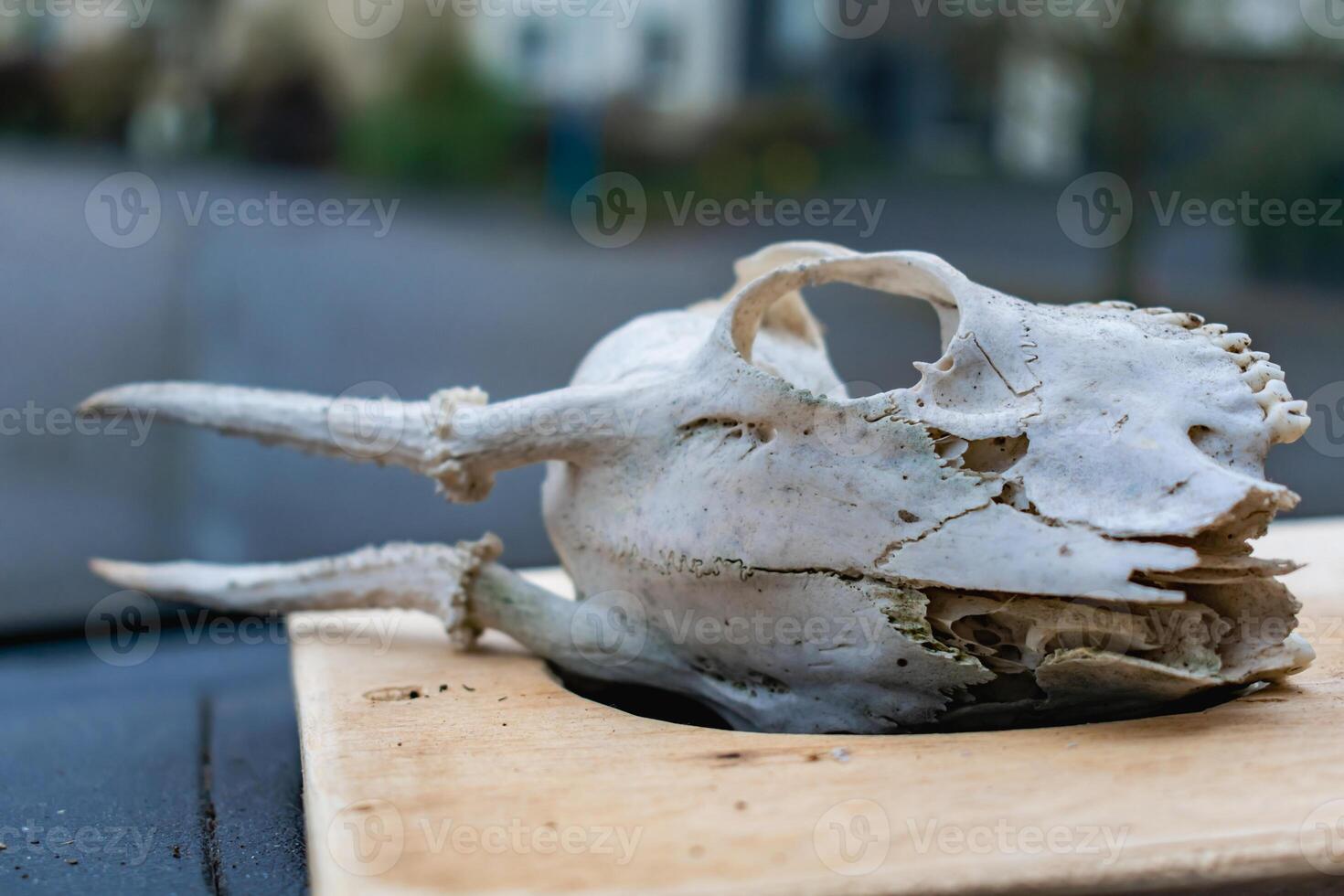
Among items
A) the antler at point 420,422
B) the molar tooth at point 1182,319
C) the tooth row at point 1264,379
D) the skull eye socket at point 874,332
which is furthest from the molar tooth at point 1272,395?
the skull eye socket at point 874,332

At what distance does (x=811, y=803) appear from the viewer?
1282 millimetres

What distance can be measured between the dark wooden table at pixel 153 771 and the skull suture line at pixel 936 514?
500mm

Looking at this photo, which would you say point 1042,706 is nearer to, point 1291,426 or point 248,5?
point 1291,426

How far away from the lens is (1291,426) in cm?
142

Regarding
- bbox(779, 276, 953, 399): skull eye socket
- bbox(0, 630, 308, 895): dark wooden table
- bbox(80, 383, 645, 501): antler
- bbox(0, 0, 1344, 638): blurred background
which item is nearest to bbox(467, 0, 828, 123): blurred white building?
bbox(0, 0, 1344, 638): blurred background

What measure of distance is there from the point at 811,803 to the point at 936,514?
362 millimetres

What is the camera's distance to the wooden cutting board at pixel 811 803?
3.80ft

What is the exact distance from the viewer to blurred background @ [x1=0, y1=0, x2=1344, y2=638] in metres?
3.66

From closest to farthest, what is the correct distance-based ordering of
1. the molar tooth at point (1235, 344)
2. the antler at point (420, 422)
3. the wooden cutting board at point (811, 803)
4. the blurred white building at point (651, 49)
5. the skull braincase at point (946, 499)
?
the wooden cutting board at point (811, 803)
the skull braincase at point (946, 499)
the molar tooth at point (1235, 344)
the antler at point (420, 422)
the blurred white building at point (651, 49)

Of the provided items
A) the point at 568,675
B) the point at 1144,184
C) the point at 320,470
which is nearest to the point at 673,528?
the point at 568,675

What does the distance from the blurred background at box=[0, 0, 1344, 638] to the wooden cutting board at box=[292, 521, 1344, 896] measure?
6.32 ft

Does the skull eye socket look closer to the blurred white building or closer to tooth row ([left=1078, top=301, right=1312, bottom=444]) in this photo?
the blurred white building

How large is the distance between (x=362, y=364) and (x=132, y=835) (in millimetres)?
2554

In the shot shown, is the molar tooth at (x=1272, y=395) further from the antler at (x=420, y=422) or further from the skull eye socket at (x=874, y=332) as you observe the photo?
the skull eye socket at (x=874, y=332)
